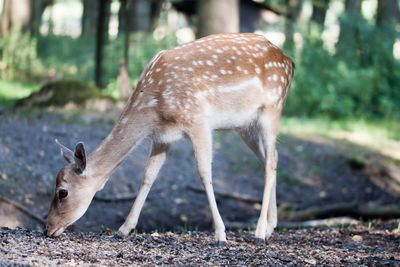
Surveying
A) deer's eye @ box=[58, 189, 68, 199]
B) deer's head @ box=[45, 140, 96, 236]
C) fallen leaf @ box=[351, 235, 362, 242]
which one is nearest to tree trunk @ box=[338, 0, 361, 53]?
fallen leaf @ box=[351, 235, 362, 242]

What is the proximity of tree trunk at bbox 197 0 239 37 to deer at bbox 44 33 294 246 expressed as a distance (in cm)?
448

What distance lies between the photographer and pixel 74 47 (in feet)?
59.8

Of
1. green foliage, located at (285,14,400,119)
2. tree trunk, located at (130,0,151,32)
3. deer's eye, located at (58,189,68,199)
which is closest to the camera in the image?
deer's eye, located at (58,189,68,199)

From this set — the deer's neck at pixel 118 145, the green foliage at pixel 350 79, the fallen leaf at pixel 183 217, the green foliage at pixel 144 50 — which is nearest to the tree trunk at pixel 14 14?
the green foliage at pixel 144 50

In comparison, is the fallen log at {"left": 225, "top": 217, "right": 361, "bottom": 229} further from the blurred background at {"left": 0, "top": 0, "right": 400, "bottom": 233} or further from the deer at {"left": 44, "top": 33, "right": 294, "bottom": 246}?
the deer at {"left": 44, "top": 33, "right": 294, "bottom": 246}

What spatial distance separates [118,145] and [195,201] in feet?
10.1

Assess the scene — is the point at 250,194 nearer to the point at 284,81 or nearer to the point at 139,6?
the point at 284,81

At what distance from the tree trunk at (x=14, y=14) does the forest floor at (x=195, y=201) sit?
8253 mm

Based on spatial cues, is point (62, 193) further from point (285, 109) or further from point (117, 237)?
point (285, 109)

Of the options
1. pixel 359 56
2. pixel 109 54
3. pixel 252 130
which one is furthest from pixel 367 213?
pixel 109 54

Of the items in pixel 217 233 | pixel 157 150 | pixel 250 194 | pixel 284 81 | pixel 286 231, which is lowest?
pixel 250 194

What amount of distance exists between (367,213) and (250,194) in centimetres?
189

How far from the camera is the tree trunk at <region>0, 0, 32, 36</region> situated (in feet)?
52.7

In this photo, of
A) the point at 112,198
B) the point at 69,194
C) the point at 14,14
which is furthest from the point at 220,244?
the point at 14,14
